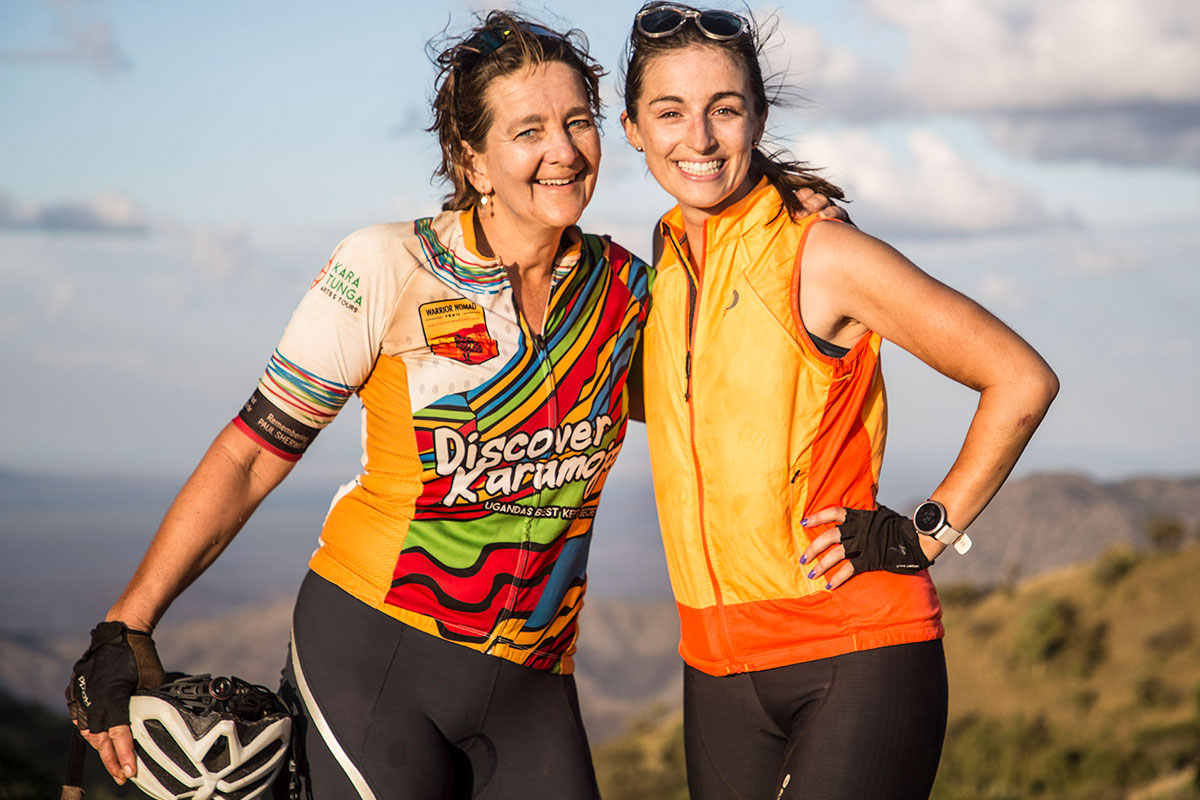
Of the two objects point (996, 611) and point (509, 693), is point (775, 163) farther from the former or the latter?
point (996, 611)

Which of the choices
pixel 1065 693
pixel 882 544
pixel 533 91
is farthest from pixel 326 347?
pixel 1065 693

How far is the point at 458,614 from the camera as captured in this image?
3.39 m

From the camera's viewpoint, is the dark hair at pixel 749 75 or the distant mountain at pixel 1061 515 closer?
the dark hair at pixel 749 75

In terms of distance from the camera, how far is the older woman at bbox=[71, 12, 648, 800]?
3309mm

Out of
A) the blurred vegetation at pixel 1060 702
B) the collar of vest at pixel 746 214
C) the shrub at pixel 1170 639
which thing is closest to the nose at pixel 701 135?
the collar of vest at pixel 746 214

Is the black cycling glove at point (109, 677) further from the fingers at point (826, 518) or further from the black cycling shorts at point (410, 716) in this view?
the fingers at point (826, 518)

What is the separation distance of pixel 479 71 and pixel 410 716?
6.69 ft

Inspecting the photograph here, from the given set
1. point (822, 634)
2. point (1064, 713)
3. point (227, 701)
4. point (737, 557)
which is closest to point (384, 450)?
point (227, 701)

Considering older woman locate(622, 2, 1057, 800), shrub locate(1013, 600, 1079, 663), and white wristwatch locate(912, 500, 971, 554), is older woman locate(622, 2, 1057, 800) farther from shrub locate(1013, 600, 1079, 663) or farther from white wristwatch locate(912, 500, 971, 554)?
shrub locate(1013, 600, 1079, 663)

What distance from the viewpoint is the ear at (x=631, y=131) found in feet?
11.9

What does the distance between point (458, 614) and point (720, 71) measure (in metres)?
1.84

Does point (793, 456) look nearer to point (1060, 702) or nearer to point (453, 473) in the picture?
point (453, 473)

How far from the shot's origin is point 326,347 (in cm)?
330

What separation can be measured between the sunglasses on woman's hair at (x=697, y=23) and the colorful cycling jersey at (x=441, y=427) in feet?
2.92
